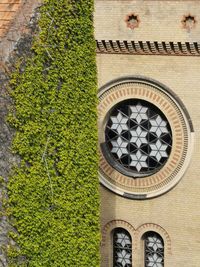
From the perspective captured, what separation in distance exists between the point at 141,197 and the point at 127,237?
3.51 ft

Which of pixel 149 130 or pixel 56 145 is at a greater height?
pixel 149 130

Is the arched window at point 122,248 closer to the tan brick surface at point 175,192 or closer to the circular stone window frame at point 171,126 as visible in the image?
the tan brick surface at point 175,192

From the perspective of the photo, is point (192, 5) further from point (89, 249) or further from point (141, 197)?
point (89, 249)

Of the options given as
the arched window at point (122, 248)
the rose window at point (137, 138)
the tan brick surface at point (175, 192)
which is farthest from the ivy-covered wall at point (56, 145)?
the arched window at point (122, 248)

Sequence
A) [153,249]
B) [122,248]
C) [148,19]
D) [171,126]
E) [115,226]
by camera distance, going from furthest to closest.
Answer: [122,248] < [115,226] < [153,249] < [171,126] < [148,19]

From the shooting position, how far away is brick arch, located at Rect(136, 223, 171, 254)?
709 inches

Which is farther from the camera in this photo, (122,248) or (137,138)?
(122,248)

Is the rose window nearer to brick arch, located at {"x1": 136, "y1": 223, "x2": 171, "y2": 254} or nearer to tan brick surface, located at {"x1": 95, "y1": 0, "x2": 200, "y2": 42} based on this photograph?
brick arch, located at {"x1": 136, "y1": 223, "x2": 171, "y2": 254}

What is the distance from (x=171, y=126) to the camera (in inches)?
699

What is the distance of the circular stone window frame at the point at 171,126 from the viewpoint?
17.6 meters

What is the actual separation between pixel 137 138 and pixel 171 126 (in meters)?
0.90

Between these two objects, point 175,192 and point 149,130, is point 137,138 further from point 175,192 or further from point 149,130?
Answer: point 175,192

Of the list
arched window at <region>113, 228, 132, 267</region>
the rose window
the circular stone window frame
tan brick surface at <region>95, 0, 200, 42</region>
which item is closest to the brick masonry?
tan brick surface at <region>95, 0, 200, 42</region>

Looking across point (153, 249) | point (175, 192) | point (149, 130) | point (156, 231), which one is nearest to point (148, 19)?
point (149, 130)
